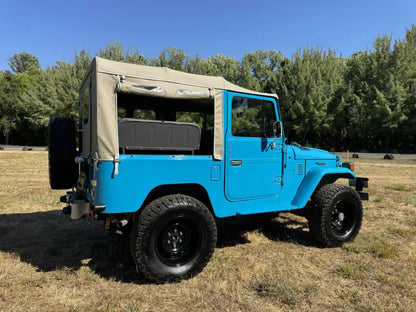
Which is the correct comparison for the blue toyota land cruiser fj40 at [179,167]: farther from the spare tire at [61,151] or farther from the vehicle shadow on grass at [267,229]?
the vehicle shadow on grass at [267,229]

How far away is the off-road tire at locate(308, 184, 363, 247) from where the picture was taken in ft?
14.1

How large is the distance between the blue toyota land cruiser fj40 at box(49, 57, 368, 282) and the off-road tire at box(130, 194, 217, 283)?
12 mm

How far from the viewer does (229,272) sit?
11.7ft

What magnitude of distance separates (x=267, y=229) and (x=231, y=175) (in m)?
2.09

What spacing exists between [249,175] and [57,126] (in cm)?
264

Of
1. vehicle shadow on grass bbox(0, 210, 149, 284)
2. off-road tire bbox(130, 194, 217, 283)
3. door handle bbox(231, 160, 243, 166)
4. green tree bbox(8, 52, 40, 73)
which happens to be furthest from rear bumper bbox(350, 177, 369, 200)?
green tree bbox(8, 52, 40, 73)

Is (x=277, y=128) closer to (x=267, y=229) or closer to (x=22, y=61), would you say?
(x=267, y=229)

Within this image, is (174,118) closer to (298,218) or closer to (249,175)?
(249,175)

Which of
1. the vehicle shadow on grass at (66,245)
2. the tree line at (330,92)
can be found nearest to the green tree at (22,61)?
the tree line at (330,92)

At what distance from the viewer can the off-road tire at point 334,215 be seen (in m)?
4.30

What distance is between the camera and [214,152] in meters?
3.60

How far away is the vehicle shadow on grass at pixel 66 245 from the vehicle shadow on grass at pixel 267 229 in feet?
4.96

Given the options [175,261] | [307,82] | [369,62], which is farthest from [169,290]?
[369,62]

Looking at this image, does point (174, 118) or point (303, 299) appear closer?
point (303, 299)
